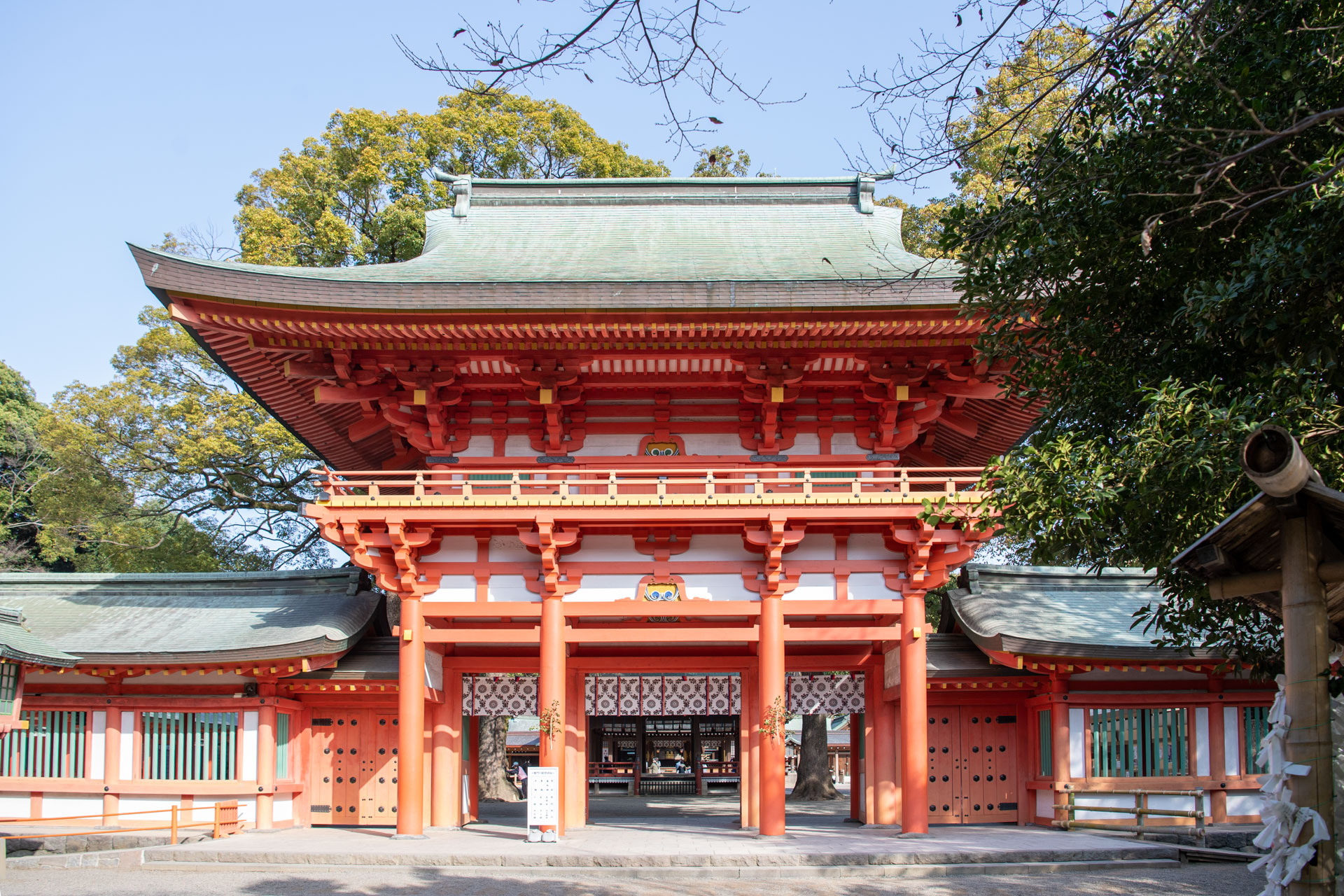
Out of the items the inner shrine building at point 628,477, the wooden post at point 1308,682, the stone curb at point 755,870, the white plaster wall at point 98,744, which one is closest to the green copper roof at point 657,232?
the inner shrine building at point 628,477

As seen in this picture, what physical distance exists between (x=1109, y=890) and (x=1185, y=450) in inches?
204

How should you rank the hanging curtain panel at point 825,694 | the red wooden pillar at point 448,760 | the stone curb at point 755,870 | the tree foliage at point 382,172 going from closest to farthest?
1. the stone curb at point 755,870
2. the red wooden pillar at point 448,760
3. the hanging curtain panel at point 825,694
4. the tree foliage at point 382,172

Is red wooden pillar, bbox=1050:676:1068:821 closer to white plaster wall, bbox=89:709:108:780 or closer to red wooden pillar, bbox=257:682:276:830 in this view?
red wooden pillar, bbox=257:682:276:830

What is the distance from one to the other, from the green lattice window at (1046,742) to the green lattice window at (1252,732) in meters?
2.59


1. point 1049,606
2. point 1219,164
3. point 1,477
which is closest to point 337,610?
point 1049,606

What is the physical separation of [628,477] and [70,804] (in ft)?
28.0

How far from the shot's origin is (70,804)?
1426 cm

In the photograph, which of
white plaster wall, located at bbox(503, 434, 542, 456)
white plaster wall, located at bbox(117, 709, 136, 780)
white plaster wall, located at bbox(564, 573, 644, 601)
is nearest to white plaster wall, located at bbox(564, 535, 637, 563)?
white plaster wall, located at bbox(564, 573, 644, 601)

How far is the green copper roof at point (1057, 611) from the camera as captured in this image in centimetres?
1391

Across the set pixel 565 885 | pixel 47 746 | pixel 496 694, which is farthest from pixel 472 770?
pixel 565 885

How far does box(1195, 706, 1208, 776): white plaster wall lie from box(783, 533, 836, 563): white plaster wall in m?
5.55

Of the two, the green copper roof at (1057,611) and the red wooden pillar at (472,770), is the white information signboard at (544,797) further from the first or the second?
the green copper roof at (1057,611)

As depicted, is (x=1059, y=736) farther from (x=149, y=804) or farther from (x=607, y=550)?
(x=149, y=804)

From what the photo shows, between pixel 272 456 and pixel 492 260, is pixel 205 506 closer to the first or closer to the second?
pixel 272 456
